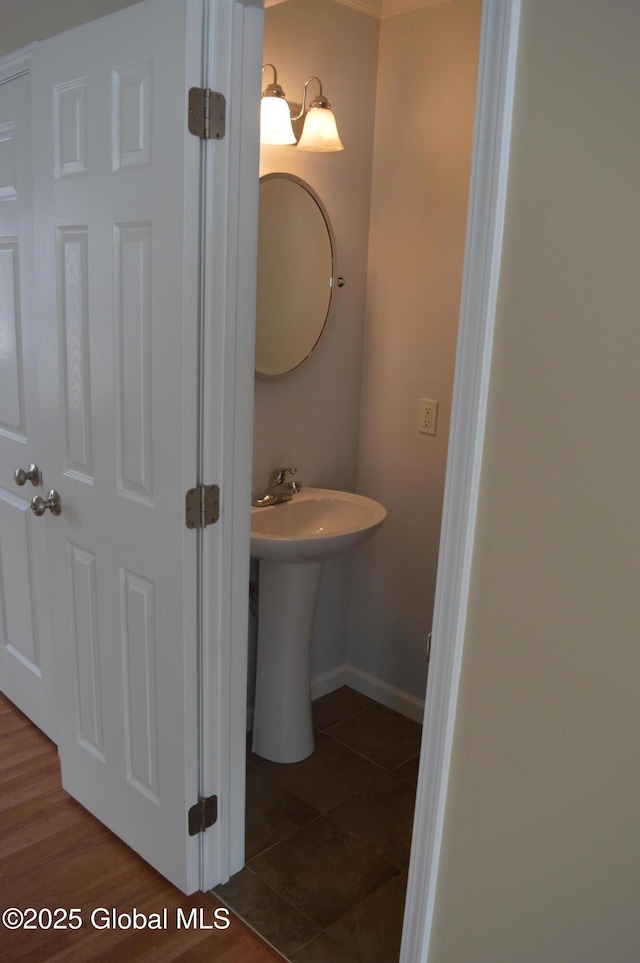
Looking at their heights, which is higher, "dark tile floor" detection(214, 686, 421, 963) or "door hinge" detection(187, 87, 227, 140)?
"door hinge" detection(187, 87, 227, 140)

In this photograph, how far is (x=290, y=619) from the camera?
2520mm

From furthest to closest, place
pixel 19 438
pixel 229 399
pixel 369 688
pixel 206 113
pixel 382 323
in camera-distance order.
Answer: pixel 369 688 < pixel 382 323 < pixel 19 438 < pixel 229 399 < pixel 206 113

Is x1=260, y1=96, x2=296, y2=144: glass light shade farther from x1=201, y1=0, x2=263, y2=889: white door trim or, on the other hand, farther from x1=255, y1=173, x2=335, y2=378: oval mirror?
x1=201, y1=0, x2=263, y2=889: white door trim

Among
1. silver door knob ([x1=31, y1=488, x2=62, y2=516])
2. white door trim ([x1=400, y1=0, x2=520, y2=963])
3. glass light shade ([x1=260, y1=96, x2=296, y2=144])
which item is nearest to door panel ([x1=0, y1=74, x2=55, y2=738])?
silver door knob ([x1=31, y1=488, x2=62, y2=516])

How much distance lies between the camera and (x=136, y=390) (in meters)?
1.80

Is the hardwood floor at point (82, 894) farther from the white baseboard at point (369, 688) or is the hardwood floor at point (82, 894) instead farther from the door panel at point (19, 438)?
the white baseboard at point (369, 688)

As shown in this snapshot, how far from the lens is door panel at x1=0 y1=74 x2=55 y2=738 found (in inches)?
90.3

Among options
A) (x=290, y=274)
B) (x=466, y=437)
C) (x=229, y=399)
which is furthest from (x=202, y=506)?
(x=290, y=274)

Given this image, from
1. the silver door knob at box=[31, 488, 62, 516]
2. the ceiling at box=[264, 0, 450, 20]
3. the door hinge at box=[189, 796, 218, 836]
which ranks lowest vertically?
the door hinge at box=[189, 796, 218, 836]

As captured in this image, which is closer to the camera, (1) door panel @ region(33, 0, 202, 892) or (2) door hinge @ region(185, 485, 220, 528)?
(1) door panel @ region(33, 0, 202, 892)

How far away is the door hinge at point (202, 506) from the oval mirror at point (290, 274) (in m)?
0.78

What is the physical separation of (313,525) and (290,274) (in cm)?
82

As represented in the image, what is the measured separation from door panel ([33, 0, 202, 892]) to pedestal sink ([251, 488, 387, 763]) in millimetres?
594

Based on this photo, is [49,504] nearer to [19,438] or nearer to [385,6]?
[19,438]
